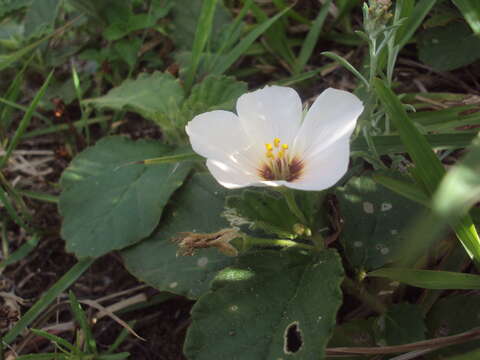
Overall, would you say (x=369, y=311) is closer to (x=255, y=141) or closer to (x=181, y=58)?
(x=255, y=141)

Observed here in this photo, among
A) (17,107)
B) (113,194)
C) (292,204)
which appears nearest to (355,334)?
(292,204)

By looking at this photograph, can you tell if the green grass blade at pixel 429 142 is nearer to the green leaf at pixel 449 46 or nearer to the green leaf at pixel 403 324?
the green leaf at pixel 403 324

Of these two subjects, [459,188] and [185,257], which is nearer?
[459,188]

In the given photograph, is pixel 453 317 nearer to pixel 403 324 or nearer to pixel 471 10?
pixel 403 324

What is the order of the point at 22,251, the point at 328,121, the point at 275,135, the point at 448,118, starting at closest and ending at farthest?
the point at 328,121 < the point at 275,135 < the point at 448,118 < the point at 22,251

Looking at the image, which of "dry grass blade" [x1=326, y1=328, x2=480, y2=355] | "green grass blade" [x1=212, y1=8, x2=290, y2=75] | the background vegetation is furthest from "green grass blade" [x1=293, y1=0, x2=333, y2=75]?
"dry grass blade" [x1=326, y1=328, x2=480, y2=355]

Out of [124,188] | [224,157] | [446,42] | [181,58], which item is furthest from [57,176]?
[446,42]
